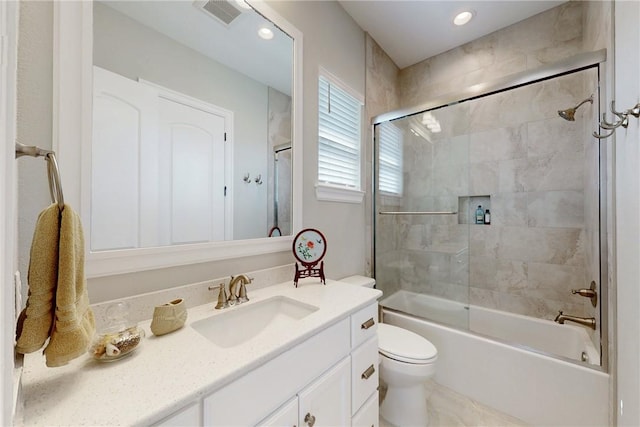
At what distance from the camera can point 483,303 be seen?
7.16 ft

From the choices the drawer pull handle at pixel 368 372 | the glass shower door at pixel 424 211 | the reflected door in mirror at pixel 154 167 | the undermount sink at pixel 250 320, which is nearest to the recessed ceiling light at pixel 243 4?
the reflected door in mirror at pixel 154 167

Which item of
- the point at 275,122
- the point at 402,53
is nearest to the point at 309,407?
the point at 275,122

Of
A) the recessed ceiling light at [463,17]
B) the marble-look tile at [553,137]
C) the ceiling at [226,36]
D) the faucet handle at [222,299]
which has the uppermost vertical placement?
the recessed ceiling light at [463,17]

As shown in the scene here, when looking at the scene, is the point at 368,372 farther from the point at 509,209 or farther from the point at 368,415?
the point at 509,209

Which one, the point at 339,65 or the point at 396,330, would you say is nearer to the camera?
the point at 396,330

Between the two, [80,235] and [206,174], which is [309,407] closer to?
[80,235]

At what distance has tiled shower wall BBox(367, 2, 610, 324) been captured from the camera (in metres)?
1.84

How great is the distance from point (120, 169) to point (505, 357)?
7.30ft

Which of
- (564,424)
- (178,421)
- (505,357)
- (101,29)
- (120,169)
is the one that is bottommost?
(564,424)

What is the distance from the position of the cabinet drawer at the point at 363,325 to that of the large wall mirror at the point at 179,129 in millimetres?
569

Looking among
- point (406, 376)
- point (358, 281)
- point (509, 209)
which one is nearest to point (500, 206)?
point (509, 209)

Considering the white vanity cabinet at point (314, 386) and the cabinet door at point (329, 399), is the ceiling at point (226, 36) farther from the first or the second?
the cabinet door at point (329, 399)

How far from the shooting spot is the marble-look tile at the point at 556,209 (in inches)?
72.8

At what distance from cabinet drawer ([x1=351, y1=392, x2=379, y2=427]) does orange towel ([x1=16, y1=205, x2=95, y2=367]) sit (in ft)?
3.39
